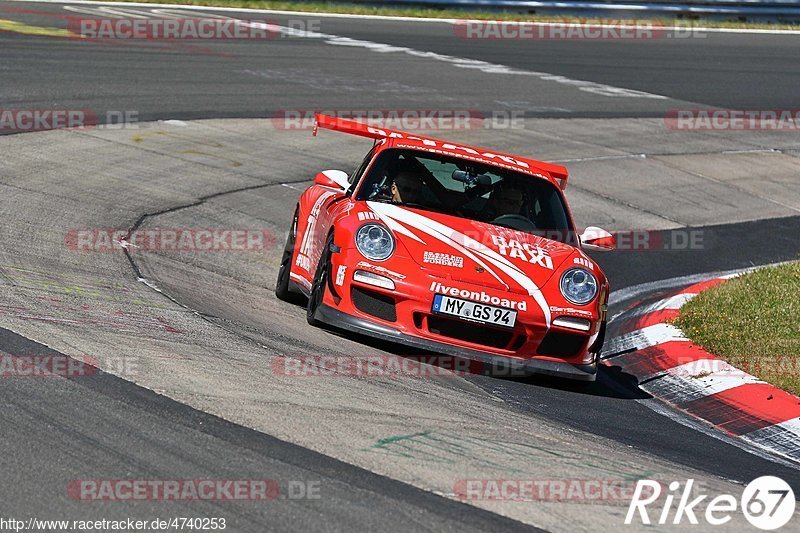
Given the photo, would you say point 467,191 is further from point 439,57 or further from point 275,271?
point 439,57

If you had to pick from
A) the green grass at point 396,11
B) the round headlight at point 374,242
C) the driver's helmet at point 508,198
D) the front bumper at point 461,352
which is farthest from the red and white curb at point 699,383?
the green grass at point 396,11

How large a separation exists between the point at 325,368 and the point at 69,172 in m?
5.78

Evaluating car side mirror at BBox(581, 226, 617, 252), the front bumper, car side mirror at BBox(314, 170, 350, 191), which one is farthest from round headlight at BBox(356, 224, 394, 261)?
car side mirror at BBox(581, 226, 617, 252)

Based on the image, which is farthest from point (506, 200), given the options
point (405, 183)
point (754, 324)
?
point (754, 324)

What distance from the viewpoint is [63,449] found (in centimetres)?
451

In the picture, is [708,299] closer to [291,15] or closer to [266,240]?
[266,240]

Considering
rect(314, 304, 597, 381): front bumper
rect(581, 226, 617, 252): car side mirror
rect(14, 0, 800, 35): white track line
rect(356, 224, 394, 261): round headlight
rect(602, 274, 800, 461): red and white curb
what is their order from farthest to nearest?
1. rect(14, 0, 800, 35): white track line
2. rect(581, 226, 617, 252): car side mirror
3. rect(356, 224, 394, 261): round headlight
4. rect(314, 304, 597, 381): front bumper
5. rect(602, 274, 800, 461): red and white curb

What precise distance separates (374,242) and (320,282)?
0.41 metres

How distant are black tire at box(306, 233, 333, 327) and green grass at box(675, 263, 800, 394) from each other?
267cm

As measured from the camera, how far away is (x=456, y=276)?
709 cm

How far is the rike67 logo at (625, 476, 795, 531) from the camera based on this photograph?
4695 millimetres

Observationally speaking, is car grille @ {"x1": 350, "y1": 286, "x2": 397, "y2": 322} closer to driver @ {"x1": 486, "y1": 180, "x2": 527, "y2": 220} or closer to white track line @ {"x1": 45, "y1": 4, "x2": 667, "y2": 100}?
driver @ {"x1": 486, "y1": 180, "x2": 527, "y2": 220}

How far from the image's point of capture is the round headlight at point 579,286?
7.21 meters

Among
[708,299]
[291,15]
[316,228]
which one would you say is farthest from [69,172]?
[291,15]
